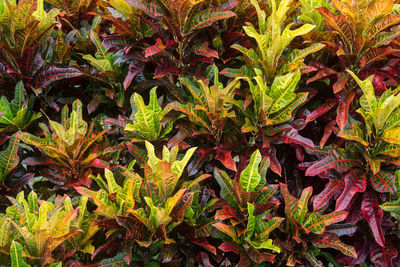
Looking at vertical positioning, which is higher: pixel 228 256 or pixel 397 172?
pixel 397 172

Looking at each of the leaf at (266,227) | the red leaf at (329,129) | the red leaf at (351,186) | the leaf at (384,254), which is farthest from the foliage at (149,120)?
the leaf at (384,254)

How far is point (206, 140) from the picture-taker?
245 cm

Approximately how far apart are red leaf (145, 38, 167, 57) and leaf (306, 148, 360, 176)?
1092 mm

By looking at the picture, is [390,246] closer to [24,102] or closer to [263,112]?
Answer: [263,112]

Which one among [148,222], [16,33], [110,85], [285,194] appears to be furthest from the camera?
[110,85]

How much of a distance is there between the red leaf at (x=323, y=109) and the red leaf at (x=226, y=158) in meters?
0.51

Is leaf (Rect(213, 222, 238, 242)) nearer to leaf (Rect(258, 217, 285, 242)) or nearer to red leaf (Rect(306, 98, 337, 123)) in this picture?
leaf (Rect(258, 217, 285, 242))

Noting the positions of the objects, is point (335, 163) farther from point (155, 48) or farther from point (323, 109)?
point (155, 48)

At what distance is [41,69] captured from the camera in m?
2.64

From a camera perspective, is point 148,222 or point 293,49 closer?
point 148,222

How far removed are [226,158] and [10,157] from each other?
49.2 inches

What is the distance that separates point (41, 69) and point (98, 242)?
3.99 ft

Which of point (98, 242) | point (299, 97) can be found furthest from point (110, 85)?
point (299, 97)

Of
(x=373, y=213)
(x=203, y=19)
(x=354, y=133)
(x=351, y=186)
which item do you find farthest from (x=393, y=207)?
(x=203, y=19)
